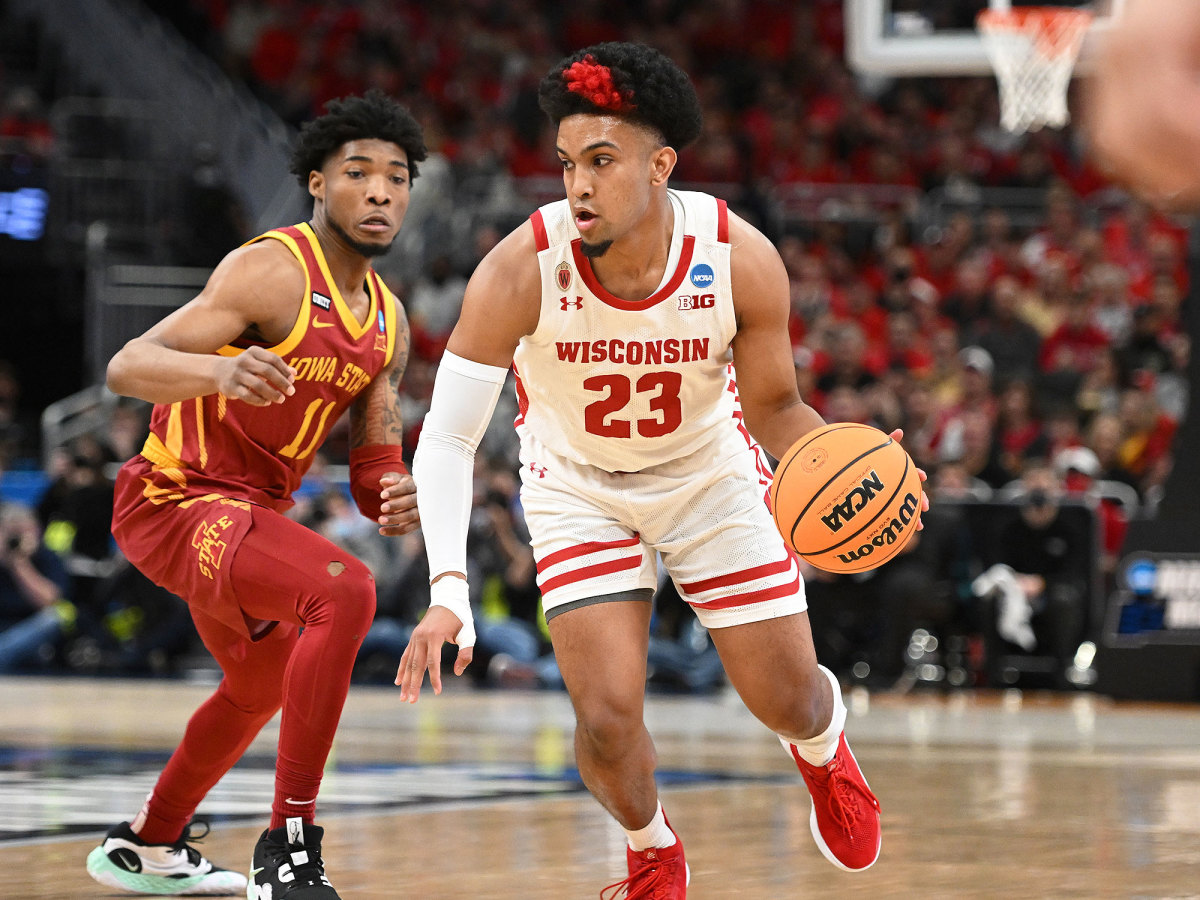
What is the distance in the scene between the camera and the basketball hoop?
434 inches

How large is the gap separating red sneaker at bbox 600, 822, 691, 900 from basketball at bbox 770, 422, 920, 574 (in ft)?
2.83

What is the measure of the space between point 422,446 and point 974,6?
325 inches

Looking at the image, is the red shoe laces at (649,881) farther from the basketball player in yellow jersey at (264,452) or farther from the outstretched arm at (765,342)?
the outstretched arm at (765,342)

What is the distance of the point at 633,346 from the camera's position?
14.7ft

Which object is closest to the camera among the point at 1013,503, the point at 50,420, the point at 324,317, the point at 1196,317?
the point at 324,317

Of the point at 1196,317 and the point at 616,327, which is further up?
the point at 1196,317

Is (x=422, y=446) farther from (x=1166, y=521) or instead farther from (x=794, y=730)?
(x=1166, y=521)

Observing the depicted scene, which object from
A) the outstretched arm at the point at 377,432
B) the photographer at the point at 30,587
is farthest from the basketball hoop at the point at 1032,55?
the photographer at the point at 30,587

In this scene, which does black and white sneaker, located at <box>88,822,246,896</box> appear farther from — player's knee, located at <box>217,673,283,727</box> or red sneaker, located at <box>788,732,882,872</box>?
red sneaker, located at <box>788,732,882,872</box>

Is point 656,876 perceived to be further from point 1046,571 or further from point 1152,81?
point 1046,571

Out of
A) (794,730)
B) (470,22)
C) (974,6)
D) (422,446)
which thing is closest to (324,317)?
(422,446)

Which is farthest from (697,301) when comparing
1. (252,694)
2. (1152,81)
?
(1152,81)

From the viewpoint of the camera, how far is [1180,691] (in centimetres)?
1155

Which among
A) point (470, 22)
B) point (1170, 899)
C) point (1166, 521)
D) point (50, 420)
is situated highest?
point (470, 22)
